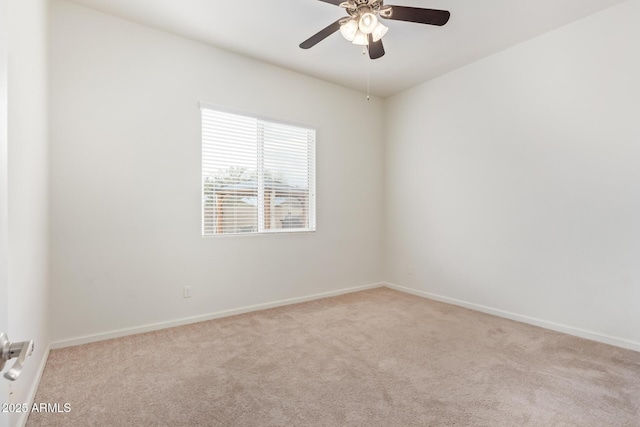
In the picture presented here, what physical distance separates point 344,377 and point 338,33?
304cm

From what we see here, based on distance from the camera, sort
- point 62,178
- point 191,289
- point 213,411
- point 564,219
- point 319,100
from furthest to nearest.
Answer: point 319,100, point 191,289, point 564,219, point 62,178, point 213,411

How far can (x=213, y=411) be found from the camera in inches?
70.0

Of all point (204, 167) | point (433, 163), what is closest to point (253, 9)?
point (204, 167)

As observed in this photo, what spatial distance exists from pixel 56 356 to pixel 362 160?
3.93 meters

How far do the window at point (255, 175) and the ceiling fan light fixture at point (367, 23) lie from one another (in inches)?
69.6

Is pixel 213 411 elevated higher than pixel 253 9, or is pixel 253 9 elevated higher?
pixel 253 9

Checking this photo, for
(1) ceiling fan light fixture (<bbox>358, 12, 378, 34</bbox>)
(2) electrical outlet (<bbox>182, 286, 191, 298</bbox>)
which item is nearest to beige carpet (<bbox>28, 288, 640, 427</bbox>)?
(2) electrical outlet (<bbox>182, 286, 191, 298</bbox>)

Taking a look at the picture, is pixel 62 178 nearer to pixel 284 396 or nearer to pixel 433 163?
pixel 284 396

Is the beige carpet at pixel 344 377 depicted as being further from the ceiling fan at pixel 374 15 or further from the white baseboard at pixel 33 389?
the ceiling fan at pixel 374 15

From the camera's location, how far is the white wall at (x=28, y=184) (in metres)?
1.55

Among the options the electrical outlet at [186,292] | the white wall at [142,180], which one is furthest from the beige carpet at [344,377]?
the white wall at [142,180]

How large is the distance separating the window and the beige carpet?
3.83ft

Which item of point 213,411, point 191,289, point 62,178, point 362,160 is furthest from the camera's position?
point 362,160

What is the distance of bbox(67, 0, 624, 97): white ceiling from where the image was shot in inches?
105
